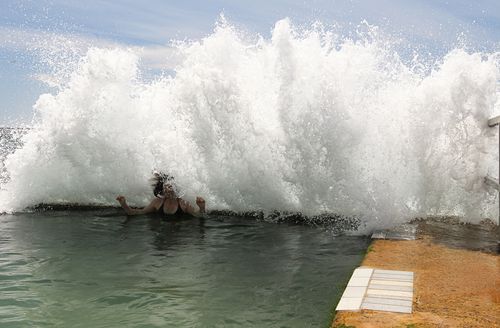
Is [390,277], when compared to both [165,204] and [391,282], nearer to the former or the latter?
[391,282]

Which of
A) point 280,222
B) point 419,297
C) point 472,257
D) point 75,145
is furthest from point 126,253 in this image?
point 75,145

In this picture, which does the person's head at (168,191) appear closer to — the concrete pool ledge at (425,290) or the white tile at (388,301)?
the concrete pool ledge at (425,290)

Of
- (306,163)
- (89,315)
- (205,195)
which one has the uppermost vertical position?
(306,163)

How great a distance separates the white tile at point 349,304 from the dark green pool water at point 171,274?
10.1 inches

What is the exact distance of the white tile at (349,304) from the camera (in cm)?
432

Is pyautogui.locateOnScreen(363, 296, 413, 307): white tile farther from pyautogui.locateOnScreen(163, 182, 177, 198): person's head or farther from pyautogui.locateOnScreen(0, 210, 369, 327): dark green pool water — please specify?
pyautogui.locateOnScreen(163, 182, 177, 198): person's head

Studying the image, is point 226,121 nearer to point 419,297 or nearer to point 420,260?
point 420,260

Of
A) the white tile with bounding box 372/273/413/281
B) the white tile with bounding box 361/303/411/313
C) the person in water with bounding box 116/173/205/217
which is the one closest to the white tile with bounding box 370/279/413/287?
the white tile with bounding box 372/273/413/281

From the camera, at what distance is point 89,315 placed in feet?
15.7

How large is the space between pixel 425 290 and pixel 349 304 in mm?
990

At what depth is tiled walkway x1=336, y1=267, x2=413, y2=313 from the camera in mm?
4344

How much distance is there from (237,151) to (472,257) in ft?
19.4

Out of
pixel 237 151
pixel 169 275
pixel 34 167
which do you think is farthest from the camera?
pixel 34 167

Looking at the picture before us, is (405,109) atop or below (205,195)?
atop
